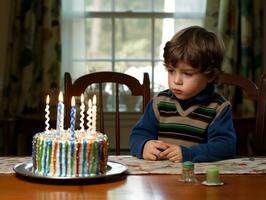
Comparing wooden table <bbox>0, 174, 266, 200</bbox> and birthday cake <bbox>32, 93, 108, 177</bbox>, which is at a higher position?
birthday cake <bbox>32, 93, 108, 177</bbox>

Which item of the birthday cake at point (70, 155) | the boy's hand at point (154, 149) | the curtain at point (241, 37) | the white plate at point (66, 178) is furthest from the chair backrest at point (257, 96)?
the curtain at point (241, 37)

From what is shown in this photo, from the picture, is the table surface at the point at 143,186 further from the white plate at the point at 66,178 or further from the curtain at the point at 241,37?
the curtain at the point at 241,37

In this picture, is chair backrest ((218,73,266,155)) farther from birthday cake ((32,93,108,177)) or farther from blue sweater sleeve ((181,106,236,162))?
birthday cake ((32,93,108,177))

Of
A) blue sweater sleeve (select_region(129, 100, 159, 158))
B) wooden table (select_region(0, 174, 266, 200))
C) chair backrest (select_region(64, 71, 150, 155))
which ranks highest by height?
chair backrest (select_region(64, 71, 150, 155))

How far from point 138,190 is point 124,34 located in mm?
2770

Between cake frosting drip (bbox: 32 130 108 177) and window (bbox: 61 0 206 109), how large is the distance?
2582 millimetres

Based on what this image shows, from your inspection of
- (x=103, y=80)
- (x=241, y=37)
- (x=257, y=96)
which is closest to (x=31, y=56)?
(x=241, y=37)

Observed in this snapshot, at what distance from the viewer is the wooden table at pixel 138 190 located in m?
1.35

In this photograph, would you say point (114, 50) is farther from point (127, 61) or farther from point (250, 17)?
point (250, 17)

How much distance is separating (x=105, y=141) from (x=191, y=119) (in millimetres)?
456

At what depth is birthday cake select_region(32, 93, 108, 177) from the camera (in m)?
1.45

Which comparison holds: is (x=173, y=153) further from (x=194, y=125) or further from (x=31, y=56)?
(x=31, y=56)

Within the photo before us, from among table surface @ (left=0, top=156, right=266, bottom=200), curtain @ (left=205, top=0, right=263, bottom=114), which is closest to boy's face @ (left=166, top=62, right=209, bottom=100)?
table surface @ (left=0, top=156, right=266, bottom=200)

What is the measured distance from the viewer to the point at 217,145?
1779 millimetres
